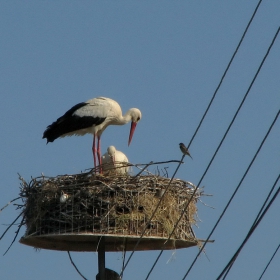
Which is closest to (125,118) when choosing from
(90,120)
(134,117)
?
(134,117)

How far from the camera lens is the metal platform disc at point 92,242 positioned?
39.2 feet

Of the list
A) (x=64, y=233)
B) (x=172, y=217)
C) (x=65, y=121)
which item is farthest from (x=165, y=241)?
(x=65, y=121)

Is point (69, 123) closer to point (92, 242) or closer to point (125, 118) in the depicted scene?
point (125, 118)

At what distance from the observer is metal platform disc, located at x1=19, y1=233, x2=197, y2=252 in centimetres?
1195

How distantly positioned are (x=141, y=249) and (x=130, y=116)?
3641mm

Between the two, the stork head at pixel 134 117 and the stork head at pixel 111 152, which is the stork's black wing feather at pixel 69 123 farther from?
the stork head at pixel 134 117

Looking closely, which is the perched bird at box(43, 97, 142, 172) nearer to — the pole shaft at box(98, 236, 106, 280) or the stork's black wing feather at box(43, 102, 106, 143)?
the stork's black wing feather at box(43, 102, 106, 143)

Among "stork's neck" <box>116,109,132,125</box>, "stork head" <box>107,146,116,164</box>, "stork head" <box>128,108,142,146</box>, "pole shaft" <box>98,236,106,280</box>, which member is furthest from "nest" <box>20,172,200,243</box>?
"stork head" <box>128,108,142,146</box>

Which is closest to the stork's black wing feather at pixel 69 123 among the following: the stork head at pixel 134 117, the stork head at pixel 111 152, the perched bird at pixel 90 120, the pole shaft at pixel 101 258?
the perched bird at pixel 90 120

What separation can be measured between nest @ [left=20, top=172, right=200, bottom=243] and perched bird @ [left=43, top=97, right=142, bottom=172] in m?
2.56

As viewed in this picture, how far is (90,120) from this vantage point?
49.8 ft

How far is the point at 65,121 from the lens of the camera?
1502 cm

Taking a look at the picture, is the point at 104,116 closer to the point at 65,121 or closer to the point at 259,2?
the point at 65,121

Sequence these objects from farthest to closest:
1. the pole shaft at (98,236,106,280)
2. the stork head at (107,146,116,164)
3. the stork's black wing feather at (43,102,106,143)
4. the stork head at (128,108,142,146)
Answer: the stork head at (128,108,142,146) → the stork's black wing feather at (43,102,106,143) → the stork head at (107,146,116,164) → the pole shaft at (98,236,106,280)
